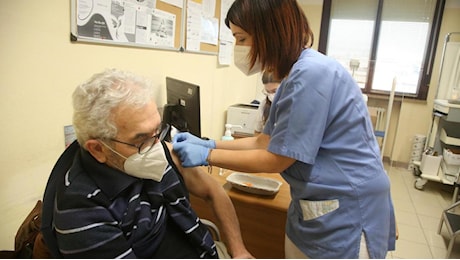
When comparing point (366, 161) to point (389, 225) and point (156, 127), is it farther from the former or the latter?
point (156, 127)

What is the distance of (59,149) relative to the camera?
1415 mm

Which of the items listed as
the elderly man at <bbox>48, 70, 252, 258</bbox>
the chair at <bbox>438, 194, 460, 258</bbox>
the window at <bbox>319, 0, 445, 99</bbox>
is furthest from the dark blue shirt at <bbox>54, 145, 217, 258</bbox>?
the window at <bbox>319, 0, 445, 99</bbox>

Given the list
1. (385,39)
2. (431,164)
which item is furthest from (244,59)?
(385,39)

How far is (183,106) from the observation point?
5.95 feet

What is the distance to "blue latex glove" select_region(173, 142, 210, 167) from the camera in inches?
45.2

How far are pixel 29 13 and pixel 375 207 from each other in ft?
4.72

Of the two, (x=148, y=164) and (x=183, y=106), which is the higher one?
(x=183, y=106)

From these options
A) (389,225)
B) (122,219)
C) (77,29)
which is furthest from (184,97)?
(389,225)

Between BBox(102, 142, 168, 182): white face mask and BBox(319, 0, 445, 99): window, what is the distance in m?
3.79

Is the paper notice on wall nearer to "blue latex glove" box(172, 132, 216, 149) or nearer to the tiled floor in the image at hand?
"blue latex glove" box(172, 132, 216, 149)

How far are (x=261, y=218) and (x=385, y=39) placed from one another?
3.73 metres

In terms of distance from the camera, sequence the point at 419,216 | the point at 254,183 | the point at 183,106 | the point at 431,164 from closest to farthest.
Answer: the point at 254,183 < the point at 183,106 < the point at 419,216 < the point at 431,164

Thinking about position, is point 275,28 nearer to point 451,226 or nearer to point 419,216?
point 451,226

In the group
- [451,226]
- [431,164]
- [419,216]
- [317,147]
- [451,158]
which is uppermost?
[317,147]
